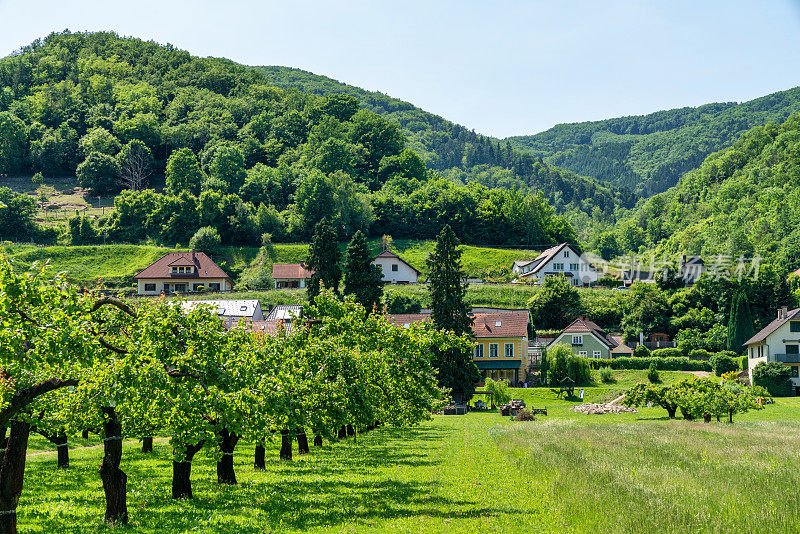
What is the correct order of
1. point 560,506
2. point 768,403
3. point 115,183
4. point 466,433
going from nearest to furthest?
point 560,506, point 466,433, point 768,403, point 115,183

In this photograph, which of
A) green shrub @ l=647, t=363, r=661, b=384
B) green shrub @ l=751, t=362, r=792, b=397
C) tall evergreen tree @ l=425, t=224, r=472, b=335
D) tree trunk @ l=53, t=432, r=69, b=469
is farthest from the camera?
green shrub @ l=647, t=363, r=661, b=384

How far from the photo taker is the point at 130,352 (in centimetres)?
1545

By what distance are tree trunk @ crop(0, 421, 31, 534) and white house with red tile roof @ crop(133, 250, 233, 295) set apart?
96.0 m

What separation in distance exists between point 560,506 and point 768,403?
49145 millimetres

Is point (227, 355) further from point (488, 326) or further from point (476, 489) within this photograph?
point (488, 326)

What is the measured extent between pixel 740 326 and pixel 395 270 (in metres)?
52.6

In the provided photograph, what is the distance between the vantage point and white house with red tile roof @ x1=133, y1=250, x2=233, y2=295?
10931 cm

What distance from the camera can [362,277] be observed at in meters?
69.6

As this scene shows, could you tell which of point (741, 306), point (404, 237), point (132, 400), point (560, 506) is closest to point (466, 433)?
point (560, 506)

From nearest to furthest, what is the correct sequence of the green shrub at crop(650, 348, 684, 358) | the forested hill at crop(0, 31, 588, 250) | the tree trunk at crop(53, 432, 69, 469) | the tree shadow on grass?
the tree shadow on grass → the tree trunk at crop(53, 432, 69, 469) → the green shrub at crop(650, 348, 684, 358) → the forested hill at crop(0, 31, 588, 250)

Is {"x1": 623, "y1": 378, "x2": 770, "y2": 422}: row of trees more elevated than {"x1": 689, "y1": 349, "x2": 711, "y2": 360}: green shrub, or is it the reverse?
{"x1": 623, "y1": 378, "x2": 770, "y2": 422}: row of trees

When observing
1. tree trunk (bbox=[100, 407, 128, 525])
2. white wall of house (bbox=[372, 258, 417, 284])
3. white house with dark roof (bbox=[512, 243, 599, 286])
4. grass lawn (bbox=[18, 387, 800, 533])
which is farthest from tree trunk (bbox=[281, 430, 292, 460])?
white house with dark roof (bbox=[512, 243, 599, 286])

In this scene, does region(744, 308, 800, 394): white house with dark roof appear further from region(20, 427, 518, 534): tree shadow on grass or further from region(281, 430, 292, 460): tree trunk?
region(281, 430, 292, 460): tree trunk

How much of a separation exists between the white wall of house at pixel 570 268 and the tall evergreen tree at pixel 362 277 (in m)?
59.7
